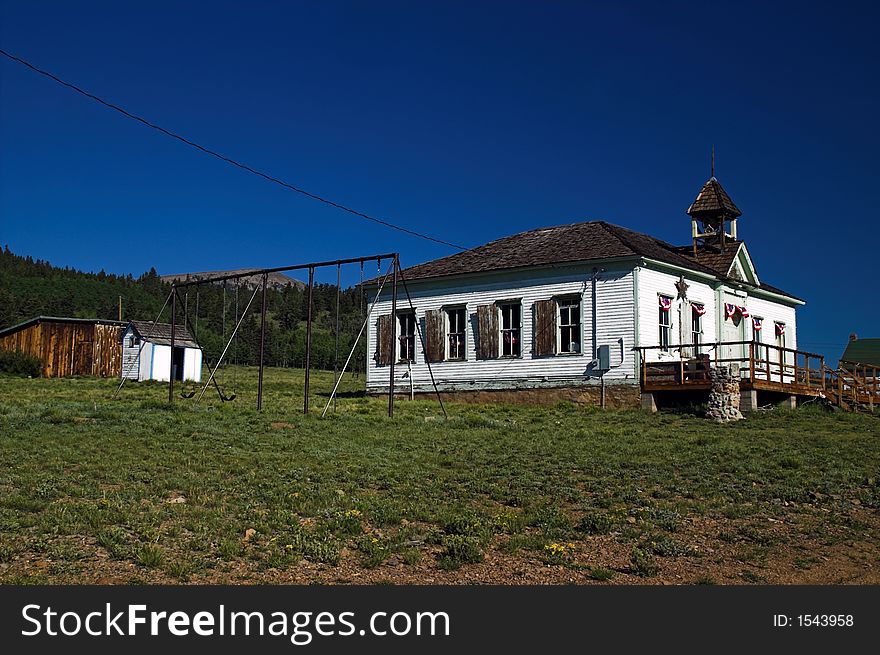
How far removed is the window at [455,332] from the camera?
1168 inches

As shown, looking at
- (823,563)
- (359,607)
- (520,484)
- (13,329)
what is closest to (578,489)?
(520,484)

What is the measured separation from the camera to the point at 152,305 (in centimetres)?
12156

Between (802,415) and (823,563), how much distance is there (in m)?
15.0

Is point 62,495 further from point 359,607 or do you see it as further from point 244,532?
point 359,607

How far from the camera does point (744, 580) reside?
8.37 meters

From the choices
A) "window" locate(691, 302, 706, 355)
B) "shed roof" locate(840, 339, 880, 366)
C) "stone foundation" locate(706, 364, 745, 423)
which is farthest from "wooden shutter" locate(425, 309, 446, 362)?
Result: "shed roof" locate(840, 339, 880, 366)

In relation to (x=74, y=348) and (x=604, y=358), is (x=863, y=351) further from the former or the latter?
(x=74, y=348)

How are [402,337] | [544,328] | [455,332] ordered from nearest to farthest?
[544,328] → [455,332] → [402,337]

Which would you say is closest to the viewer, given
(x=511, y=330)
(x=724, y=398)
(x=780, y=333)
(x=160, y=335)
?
(x=724, y=398)

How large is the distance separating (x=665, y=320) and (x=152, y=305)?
4133 inches

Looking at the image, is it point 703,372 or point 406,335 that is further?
point 406,335

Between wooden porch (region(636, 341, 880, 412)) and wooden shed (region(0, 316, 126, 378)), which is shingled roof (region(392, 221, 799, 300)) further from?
wooden shed (region(0, 316, 126, 378))

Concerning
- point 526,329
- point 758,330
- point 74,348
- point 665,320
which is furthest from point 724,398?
point 74,348

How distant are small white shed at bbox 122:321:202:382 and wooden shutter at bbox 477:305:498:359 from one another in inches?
858
